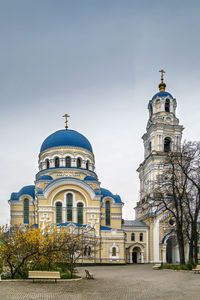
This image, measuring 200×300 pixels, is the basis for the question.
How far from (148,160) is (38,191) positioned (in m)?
16.2

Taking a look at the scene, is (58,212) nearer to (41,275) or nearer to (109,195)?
(109,195)

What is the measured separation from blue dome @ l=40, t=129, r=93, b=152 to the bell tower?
8.38 metres

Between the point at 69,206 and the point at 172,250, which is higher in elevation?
the point at 69,206

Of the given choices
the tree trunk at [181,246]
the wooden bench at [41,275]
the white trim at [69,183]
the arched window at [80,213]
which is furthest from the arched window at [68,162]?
the wooden bench at [41,275]

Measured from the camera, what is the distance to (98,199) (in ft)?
131

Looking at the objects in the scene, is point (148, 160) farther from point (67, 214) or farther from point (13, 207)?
point (13, 207)

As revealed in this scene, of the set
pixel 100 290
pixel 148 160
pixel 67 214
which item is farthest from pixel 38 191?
pixel 100 290

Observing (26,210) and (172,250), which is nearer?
(26,210)

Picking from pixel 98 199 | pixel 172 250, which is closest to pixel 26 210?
pixel 98 199

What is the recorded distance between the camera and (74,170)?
42531mm

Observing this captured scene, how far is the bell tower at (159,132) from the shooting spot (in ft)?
152

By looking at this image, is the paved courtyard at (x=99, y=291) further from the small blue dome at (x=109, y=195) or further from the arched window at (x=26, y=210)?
the small blue dome at (x=109, y=195)

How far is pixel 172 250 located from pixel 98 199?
1312 centimetres

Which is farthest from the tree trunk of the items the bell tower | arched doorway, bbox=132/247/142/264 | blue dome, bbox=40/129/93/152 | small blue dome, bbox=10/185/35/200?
small blue dome, bbox=10/185/35/200
